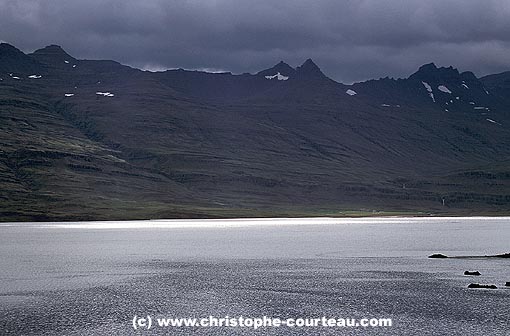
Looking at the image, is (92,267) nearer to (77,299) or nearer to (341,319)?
(77,299)

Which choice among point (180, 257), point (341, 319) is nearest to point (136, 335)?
point (341, 319)

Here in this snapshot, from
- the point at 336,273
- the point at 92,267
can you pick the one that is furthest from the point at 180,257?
the point at 336,273

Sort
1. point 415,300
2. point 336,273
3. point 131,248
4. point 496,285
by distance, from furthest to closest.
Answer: point 131,248 → point 336,273 → point 496,285 → point 415,300

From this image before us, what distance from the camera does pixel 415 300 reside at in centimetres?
7862

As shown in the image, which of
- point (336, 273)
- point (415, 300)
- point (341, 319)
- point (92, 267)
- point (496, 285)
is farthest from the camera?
point (92, 267)

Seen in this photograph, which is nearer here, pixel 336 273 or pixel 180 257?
pixel 336 273

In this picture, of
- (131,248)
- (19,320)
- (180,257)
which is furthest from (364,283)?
(131,248)

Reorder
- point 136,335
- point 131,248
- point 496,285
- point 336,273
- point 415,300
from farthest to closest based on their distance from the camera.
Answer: point 131,248 < point 336,273 < point 496,285 < point 415,300 < point 136,335

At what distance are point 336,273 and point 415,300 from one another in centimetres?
2927

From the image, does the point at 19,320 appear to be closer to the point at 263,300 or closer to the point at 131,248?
the point at 263,300

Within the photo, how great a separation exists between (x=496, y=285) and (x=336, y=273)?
84.5ft

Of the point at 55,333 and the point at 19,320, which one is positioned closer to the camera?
the point at 55,333

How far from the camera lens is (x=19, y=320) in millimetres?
66875

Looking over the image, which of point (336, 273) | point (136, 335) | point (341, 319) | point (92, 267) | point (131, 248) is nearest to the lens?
point (136, 335)
